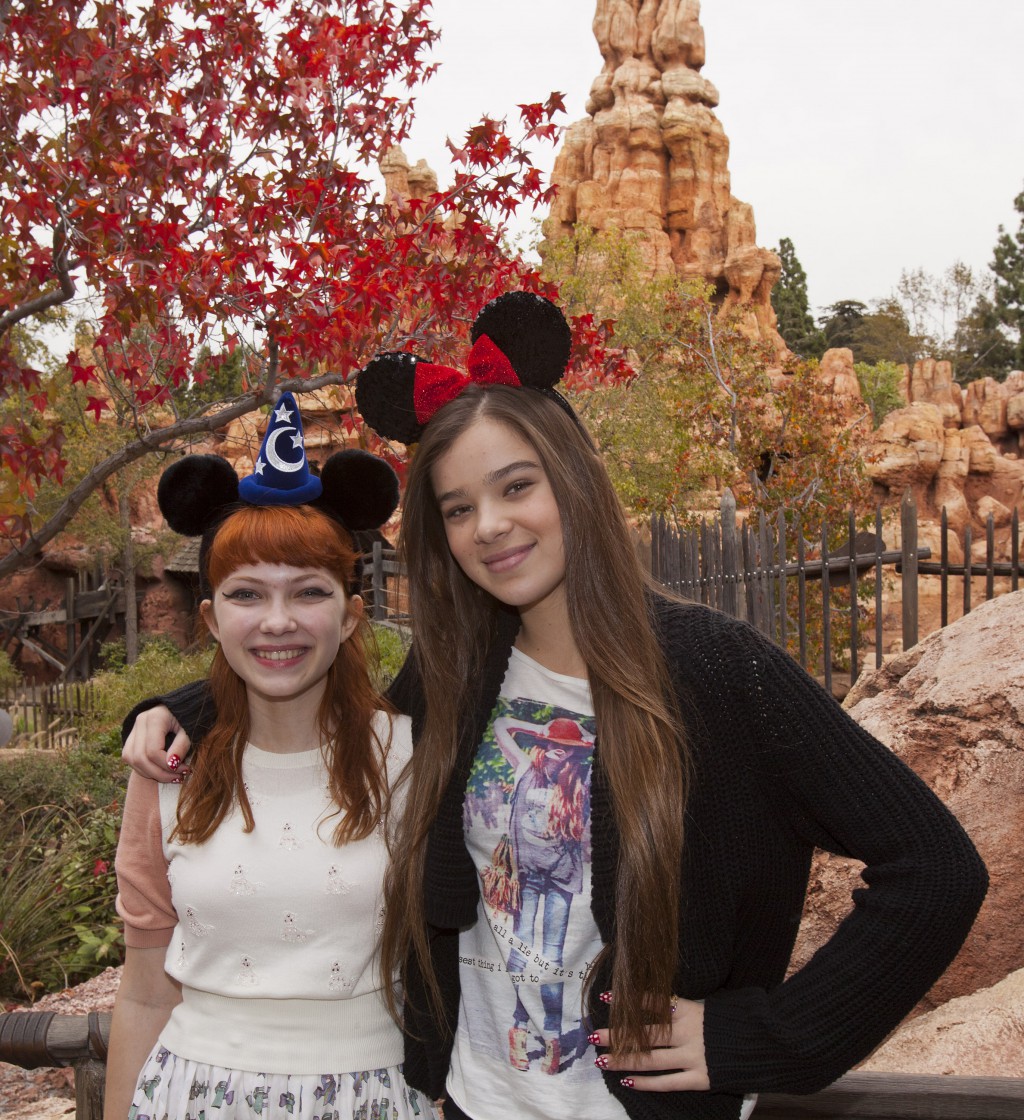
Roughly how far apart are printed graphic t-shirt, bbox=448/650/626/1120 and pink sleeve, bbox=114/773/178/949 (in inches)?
23.5

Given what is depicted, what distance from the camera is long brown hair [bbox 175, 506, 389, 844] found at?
1.92 m

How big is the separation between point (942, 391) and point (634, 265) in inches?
694

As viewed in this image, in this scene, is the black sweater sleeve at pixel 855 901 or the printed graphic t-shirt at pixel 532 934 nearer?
the black sweater sleeve at pixel 855 901

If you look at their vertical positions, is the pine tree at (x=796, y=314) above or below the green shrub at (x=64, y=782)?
above

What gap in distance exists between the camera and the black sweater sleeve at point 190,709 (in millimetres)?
2043

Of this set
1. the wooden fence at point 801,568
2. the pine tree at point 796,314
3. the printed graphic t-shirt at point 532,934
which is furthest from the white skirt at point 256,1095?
the pine tree at point 796,314

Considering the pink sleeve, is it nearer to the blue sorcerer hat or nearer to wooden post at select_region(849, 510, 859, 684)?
the blue sorcerer hat

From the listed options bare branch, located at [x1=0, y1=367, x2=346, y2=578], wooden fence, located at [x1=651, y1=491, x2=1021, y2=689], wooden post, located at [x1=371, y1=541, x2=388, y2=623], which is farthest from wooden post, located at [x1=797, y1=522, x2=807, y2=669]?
wooden post, located at [x1=371, y1=541, x2=388, y2=623]

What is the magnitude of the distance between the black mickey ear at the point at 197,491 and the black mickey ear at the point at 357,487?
0.19 m

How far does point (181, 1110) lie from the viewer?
178 cm

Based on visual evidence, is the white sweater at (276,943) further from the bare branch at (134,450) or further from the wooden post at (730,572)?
the wooden post at (730,572)

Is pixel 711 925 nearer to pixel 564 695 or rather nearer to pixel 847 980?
pixel 847 980

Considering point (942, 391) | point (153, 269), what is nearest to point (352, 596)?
point (153, 269)

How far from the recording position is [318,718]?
2.06 meters
